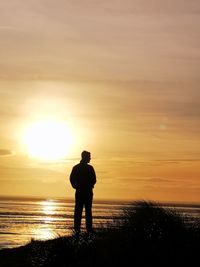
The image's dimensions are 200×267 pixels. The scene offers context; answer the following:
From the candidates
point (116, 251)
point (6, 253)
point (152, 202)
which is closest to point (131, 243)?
point (116, 251)

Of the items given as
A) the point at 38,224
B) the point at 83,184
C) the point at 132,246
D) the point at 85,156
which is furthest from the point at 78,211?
the point at 38,224

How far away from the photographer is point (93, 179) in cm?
1691

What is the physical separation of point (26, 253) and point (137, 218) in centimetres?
321

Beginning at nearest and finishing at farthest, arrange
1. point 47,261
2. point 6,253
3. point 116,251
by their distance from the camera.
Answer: point 116,251 < point 47,261 < point 6,253

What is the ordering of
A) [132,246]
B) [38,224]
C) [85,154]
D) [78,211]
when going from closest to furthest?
[132,246]
[85,154]
[78,211]
[38,224]

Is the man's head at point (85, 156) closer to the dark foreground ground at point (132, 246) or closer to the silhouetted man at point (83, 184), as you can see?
the silhouetted man at point (83, 184)

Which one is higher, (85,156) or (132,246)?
(85,156)

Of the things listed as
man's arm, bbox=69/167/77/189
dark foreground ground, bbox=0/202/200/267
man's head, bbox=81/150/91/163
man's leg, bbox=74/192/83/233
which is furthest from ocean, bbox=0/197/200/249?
man's head, bbox=81/150/91/163

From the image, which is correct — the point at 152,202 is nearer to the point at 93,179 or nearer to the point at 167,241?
the point at 93,179

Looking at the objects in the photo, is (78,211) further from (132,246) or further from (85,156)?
(132,246)

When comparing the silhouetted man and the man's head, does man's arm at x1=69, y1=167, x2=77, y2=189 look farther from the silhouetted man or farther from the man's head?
the man's head

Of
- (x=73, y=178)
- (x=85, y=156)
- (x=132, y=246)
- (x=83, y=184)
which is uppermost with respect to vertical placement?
(x=85, y=156)

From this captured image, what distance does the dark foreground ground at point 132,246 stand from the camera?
11516 millimetres

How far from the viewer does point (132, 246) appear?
477 inches
